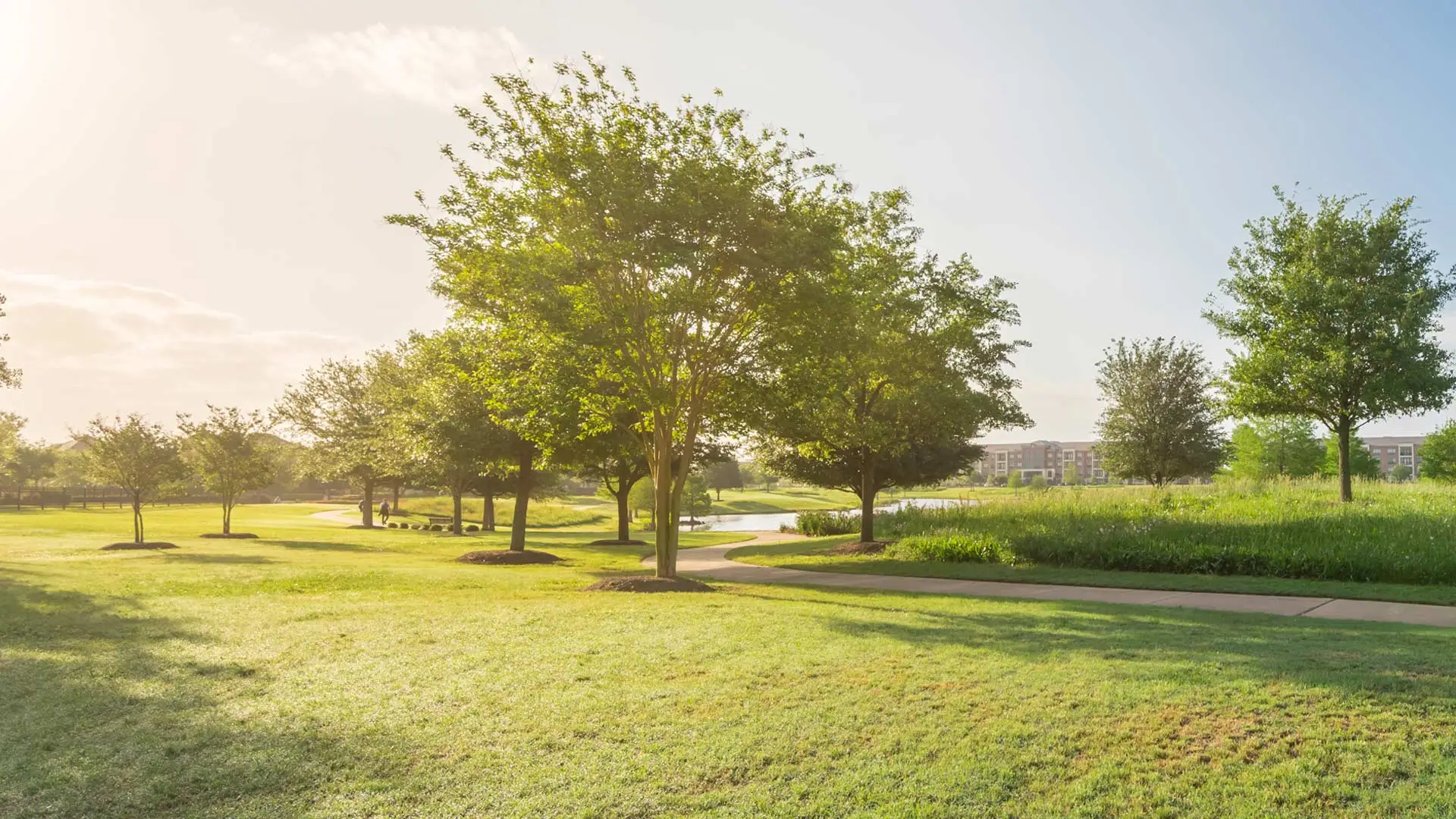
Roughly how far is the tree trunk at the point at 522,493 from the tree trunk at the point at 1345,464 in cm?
2029

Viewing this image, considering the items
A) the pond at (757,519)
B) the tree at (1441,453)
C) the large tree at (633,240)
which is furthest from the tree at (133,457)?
the tree at (1441,453)

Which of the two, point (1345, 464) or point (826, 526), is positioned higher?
point (1345, 464)

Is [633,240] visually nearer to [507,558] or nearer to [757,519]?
[507,558]

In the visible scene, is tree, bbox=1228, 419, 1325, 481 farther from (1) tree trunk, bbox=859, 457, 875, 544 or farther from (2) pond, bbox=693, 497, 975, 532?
(1) tree trunk, bbox=859, 457, 875, 544

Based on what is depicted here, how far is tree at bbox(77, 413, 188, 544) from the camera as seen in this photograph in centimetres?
2670

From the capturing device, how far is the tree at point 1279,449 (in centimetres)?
5100

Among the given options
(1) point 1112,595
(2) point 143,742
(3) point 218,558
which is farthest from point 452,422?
(2) point 143,742

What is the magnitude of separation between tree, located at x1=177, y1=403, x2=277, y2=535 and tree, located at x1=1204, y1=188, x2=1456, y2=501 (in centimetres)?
3237

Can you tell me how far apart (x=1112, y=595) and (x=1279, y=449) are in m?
46.4

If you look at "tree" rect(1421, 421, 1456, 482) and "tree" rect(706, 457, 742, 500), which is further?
"tree" rect(706, 457, 742, 500)

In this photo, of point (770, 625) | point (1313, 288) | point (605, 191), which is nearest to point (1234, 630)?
point (770, 625)

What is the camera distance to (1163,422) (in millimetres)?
37812

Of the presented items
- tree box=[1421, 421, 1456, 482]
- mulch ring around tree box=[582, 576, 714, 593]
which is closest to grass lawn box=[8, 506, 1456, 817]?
mulch ring around tree box=[582, 576, 714, 593]

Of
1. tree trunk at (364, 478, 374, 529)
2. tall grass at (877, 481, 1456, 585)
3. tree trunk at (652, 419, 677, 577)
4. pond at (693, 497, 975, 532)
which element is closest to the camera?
tall grass at (877, 481, 1456, 585)
